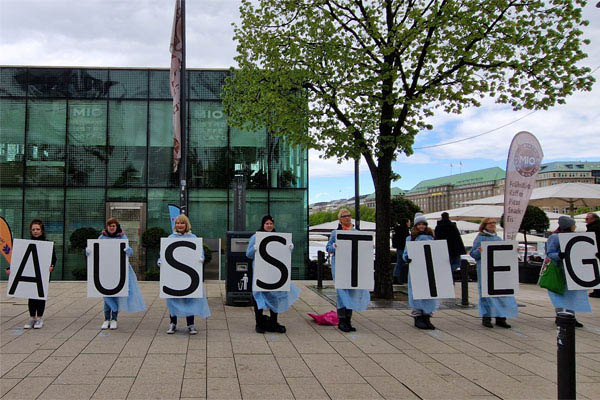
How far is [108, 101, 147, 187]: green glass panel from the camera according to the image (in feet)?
59.9

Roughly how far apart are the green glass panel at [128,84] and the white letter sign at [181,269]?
12422 millimetres

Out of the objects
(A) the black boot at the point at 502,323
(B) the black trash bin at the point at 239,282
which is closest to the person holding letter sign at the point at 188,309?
(B) the black trash bin at the point at 239,282

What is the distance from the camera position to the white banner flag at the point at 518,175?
10344 millimetres

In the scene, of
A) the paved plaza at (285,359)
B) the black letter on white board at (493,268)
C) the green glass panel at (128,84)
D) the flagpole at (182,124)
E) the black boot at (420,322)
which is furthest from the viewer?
the green glass panel at (128,84)

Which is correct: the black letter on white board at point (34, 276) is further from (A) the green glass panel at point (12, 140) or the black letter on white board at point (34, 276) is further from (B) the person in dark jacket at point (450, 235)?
(A) the green glass panel at point (12, 140)

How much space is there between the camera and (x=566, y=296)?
841 cm

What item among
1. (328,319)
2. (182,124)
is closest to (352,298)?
(328,319)

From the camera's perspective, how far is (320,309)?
1020 centimetres

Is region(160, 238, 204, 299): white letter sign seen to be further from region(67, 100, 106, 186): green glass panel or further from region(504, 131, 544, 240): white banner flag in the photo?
region(67, 100, 106, 186): green glass panel

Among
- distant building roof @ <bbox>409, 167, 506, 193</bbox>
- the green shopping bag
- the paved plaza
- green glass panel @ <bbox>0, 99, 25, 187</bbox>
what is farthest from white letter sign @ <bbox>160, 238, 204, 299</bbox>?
distant building roof @ <bbox>409, 167, 506, 193</bbox>

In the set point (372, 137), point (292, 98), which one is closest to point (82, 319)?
point (292, 98)

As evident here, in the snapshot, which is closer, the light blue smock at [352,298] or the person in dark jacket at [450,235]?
the light blue smock at [352,298]

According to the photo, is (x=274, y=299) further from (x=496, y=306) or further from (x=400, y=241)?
(x=400, y=241)

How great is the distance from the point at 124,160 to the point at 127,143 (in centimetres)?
63
